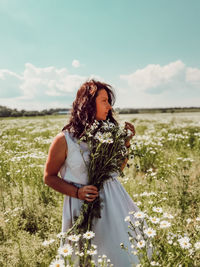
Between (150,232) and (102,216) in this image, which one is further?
(102,216)

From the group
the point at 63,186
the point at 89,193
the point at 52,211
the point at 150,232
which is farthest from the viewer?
the point at 52,211

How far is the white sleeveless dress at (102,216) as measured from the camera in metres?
1.99

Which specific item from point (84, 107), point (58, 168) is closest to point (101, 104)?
point (84, 107)

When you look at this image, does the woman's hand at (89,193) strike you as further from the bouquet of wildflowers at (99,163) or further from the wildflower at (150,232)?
the wildflower at (150,232)

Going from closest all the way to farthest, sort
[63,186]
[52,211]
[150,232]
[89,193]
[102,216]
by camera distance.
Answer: [150,232], [89,193], [63,186], [102,216], [52,211]

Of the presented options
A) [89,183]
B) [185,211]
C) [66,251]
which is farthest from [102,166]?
[185,211]

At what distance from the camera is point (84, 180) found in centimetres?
201

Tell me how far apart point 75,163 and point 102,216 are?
1.78 ft

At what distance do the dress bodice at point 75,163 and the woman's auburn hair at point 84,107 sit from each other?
0.11m

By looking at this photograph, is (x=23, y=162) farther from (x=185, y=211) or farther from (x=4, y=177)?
(x=185, y=211)

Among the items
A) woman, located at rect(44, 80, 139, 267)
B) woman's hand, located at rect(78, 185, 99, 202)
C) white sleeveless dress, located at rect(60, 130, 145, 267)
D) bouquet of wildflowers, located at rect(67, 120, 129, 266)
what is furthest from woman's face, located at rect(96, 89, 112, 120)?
woman's hand, located at rect(78, 185, 99, 202)

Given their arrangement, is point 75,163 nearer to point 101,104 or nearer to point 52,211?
point 101,104

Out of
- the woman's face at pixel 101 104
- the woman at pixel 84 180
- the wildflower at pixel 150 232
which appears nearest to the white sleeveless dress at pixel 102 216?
the woman at pixel 84 180

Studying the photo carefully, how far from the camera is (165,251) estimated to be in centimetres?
176
